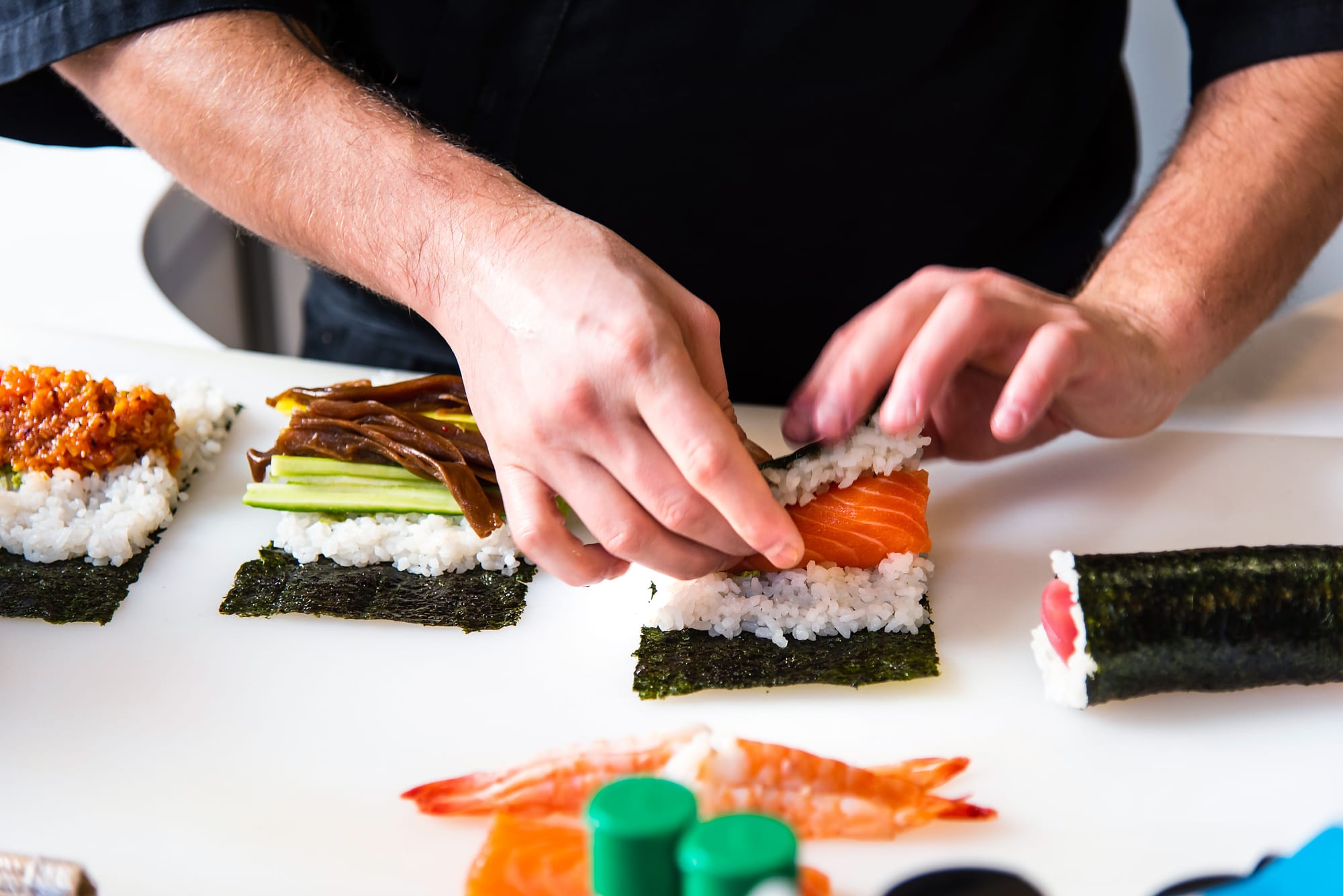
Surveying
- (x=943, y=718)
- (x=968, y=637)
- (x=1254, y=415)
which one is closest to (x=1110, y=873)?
(x=943, y=718)

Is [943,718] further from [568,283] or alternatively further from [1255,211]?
[1255,211]

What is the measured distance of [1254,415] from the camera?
2.02 meters

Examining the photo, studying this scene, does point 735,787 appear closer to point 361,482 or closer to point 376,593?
point 376,593

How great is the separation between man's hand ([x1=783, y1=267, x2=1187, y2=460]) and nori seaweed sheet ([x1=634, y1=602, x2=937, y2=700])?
0.29 m

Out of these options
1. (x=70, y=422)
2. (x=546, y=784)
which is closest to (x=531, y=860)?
(x=546, y=784)

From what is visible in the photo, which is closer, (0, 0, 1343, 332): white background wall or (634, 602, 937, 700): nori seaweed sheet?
(634, 602, 937, 700): nori seaweed sheet

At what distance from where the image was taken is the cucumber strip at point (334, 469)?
5.87 ft

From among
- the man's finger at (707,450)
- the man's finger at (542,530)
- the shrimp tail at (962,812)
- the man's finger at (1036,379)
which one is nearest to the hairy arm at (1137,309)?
the man's finger at (1036,379)

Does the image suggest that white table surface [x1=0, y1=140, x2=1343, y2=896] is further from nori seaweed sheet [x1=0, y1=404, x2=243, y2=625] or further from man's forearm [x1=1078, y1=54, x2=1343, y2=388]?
man's forearm [x1=1078, y1=54, x2=1343, y2=388]

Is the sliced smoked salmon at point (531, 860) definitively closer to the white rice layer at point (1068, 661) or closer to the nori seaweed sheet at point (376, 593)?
the nori seaweed sheet at point (376, 593)

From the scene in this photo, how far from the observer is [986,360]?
1.66m

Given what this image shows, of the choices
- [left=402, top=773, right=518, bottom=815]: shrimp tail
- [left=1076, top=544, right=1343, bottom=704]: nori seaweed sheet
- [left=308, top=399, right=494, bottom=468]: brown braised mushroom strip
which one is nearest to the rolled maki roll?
[left=1076, top=544, right=1343, bottom=704]: nori seaweed sheet

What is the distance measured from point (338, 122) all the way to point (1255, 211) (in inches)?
58.6

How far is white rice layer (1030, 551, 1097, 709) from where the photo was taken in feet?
4.54
